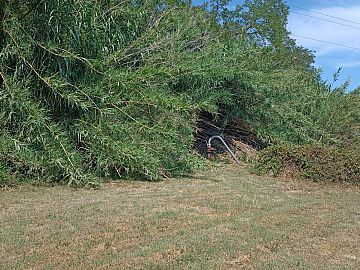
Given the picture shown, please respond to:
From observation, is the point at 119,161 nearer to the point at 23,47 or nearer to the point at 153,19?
the point at 23,47

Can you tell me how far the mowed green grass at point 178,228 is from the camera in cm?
393

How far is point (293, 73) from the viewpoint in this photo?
13078 mm

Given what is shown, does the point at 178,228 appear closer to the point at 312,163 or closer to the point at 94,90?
the point at 94,90

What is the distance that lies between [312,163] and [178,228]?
448 cm

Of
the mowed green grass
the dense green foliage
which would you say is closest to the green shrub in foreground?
the mowed green grass

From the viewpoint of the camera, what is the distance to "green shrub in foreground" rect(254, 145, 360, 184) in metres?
8.36

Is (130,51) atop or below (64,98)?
atop

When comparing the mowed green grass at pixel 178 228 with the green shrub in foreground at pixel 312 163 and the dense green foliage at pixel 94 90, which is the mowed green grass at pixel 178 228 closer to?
the dense green foliage at pixel 94 90

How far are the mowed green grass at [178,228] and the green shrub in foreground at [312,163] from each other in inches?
40.1

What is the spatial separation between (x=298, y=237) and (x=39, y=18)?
544cm

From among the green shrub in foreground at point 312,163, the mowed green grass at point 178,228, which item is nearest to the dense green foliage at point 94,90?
the mowed green grass at point 178,228

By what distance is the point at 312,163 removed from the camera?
8.63 metres

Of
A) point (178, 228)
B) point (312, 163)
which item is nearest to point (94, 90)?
point (178, 228)

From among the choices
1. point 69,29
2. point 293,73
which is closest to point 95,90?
point 69,29
